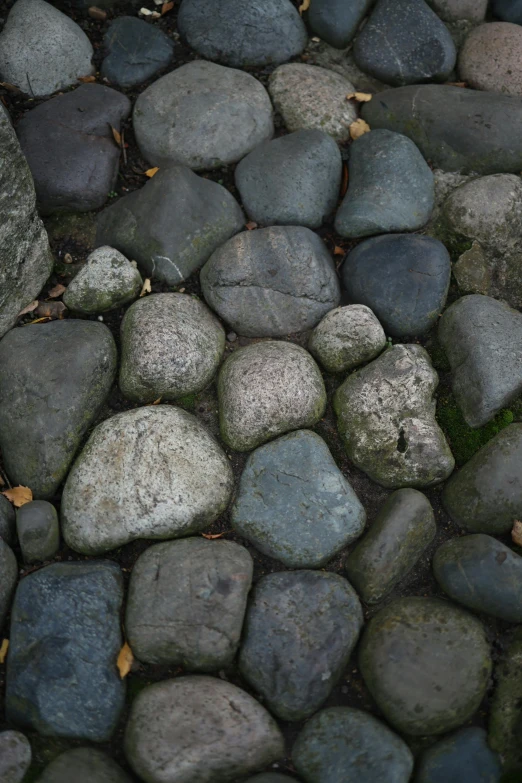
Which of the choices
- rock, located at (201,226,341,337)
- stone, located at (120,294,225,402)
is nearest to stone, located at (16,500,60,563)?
stone, located at (120,294,225,402)

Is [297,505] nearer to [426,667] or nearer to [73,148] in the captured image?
[426,667]

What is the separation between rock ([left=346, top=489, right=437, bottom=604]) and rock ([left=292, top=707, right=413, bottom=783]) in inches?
21.3

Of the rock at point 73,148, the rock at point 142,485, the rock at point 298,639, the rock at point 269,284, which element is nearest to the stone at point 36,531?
the rock at point 142,485

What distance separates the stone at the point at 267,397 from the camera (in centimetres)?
338

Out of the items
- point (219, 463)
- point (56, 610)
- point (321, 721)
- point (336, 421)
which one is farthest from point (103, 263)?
point (321, 721)

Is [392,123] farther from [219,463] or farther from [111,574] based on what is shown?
[111,574]

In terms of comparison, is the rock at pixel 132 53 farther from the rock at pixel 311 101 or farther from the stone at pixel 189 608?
the stone at pixel 189 608

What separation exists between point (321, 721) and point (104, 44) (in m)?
4.17

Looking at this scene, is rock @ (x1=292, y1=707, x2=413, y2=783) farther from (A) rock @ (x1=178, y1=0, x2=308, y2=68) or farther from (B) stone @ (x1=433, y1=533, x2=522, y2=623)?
(A) rock @ (x1=178, y1=0, x2=308, y2=68)

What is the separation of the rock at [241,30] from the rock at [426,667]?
3.52 meters

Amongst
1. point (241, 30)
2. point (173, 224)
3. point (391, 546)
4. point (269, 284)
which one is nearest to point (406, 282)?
point (269, 284)

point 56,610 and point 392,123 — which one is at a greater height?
point 392,123

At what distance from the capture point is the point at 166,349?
3.44 metres

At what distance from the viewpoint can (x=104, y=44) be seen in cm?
438
